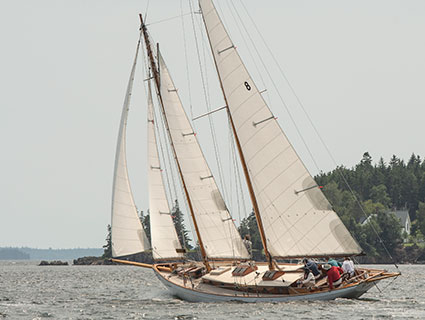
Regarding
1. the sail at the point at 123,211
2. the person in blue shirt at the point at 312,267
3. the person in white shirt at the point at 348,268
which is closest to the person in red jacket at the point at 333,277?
the person in blue shirt at the point at 312,267

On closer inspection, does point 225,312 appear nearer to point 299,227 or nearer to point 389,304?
point 299,227

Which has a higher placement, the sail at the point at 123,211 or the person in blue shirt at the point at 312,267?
the sail at the point at 123,211

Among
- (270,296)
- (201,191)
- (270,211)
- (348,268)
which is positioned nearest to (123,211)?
(201,191)

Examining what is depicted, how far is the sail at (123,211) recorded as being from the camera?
42.9m

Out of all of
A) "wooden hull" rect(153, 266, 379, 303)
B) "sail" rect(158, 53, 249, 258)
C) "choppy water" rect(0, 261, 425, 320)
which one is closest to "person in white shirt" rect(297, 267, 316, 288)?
"wooden hull" rect(153, 266, 379, 303)

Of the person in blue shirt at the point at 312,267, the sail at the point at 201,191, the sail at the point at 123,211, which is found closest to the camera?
the person in blue shirt at the point at 312,267

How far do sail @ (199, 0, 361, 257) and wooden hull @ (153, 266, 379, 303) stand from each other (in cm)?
182

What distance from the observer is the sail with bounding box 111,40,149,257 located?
42906 mm

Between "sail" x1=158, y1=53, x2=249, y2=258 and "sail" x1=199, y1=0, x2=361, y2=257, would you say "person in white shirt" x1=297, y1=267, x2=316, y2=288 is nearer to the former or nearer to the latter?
"sail" x1=199, y1=0, x2=361, y2=257

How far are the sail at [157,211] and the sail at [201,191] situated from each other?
2.78 m

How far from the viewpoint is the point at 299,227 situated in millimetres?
36125

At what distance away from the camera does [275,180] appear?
36.2m

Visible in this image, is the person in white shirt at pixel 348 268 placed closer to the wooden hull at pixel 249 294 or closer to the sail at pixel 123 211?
the wooden hull at pixel 249 294

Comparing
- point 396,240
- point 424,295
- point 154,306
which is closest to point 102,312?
point 154,306
